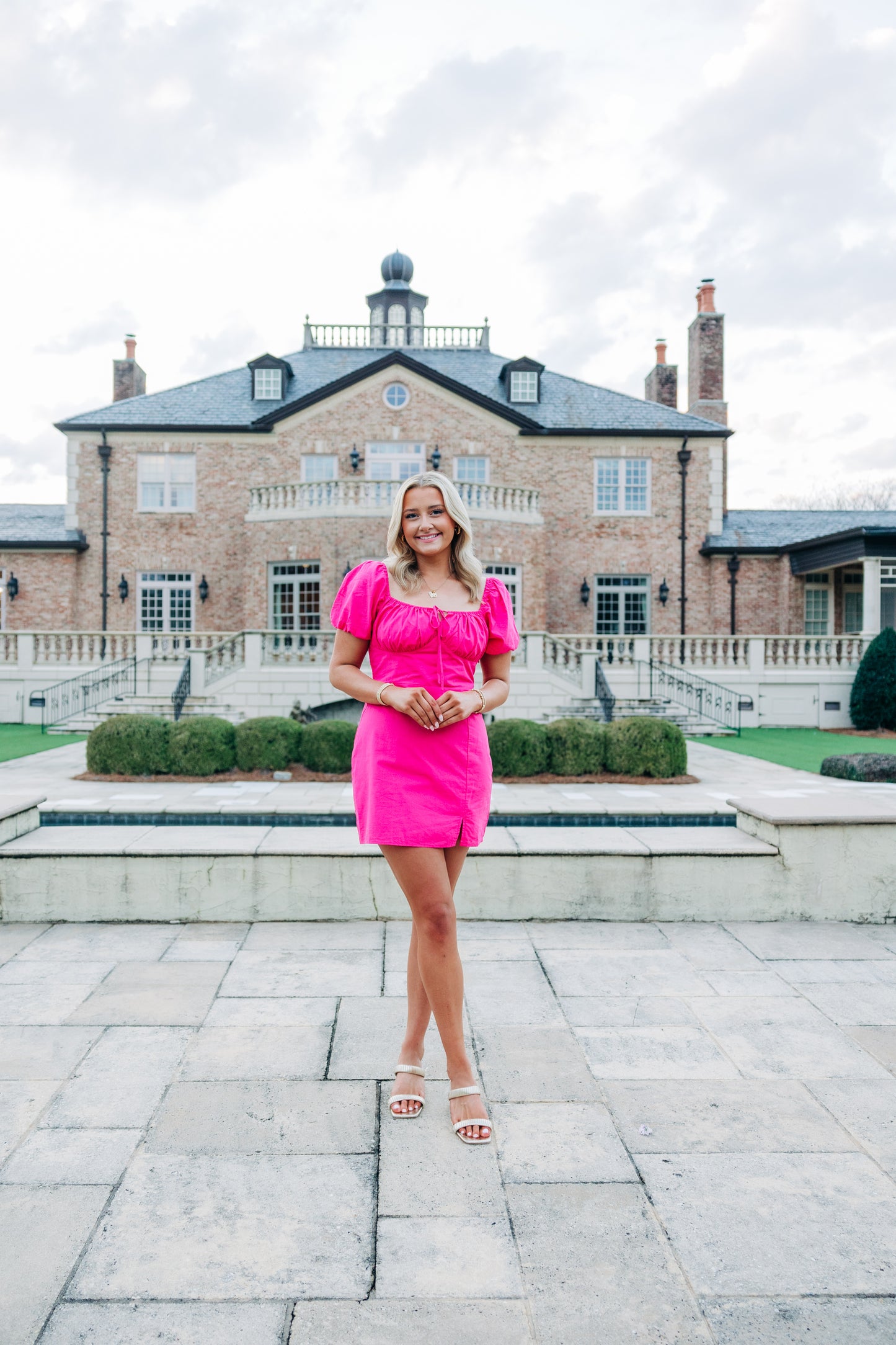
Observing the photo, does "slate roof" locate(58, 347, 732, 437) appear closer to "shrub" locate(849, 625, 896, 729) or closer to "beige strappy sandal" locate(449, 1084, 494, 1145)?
"shrub" locate(849, 625, 896, 729)

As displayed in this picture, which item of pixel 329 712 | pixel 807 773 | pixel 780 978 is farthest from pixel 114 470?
pixel 780 978

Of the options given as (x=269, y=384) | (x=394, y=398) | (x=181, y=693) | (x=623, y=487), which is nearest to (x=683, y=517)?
(x=623, y=487)

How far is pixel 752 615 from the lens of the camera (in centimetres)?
2661

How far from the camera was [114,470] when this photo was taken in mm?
26188

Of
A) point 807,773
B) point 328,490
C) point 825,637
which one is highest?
point 328,490

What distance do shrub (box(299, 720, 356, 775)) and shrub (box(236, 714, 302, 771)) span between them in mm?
215

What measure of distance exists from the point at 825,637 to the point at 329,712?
12.7 meters

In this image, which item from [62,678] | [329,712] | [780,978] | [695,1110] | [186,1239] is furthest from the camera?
[62,678]

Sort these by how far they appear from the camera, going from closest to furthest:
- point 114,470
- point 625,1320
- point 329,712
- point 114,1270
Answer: point 625,1320
point 114,1270
point 329,712
point 114,470

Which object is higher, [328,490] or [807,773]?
[328,490]

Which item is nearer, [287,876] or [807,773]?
[287,876]

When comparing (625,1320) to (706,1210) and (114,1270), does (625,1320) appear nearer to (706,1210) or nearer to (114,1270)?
(706,1210)

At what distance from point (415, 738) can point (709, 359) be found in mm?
28373

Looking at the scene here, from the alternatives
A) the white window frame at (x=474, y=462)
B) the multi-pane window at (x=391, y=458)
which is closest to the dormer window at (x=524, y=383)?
the white window frame at (x=474, y=462)
